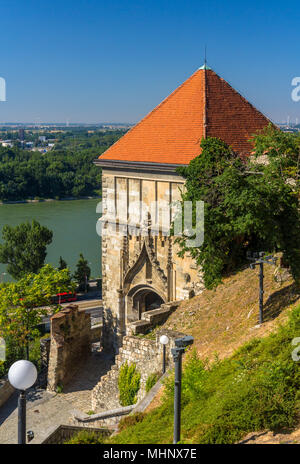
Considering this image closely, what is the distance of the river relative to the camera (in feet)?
152

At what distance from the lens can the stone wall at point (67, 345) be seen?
1844cm

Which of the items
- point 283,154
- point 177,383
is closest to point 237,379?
point 177,383

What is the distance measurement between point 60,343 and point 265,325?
9.68 m

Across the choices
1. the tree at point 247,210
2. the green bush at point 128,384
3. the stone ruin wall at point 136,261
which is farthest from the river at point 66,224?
the tree at point 247,210

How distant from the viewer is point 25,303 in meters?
20.9

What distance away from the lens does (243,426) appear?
7363mm

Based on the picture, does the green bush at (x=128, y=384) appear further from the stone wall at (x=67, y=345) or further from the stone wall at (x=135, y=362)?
the stone wall at (x=67, y=345)

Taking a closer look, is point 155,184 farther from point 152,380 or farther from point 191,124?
point 152,380

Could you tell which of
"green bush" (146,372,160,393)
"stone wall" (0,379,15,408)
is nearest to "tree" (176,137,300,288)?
"green bush" (146,372,160,393)

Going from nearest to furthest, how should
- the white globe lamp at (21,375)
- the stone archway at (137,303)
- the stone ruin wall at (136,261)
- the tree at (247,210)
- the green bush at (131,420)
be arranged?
the white globe lamp at (21,375) < the green bush at (131,420) < the tree at (247,210) < the stone ruin wall at (136,261) < the stone archway at (137,303)

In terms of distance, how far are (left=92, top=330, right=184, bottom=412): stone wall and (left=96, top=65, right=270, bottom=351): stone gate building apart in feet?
12.7

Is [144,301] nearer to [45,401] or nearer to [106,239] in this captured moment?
[106,239]

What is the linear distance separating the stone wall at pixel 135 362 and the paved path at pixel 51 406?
3.23 feet

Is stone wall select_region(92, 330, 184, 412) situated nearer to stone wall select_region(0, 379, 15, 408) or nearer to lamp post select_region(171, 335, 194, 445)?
stone wall select_region(0, 379, 15, 408)
